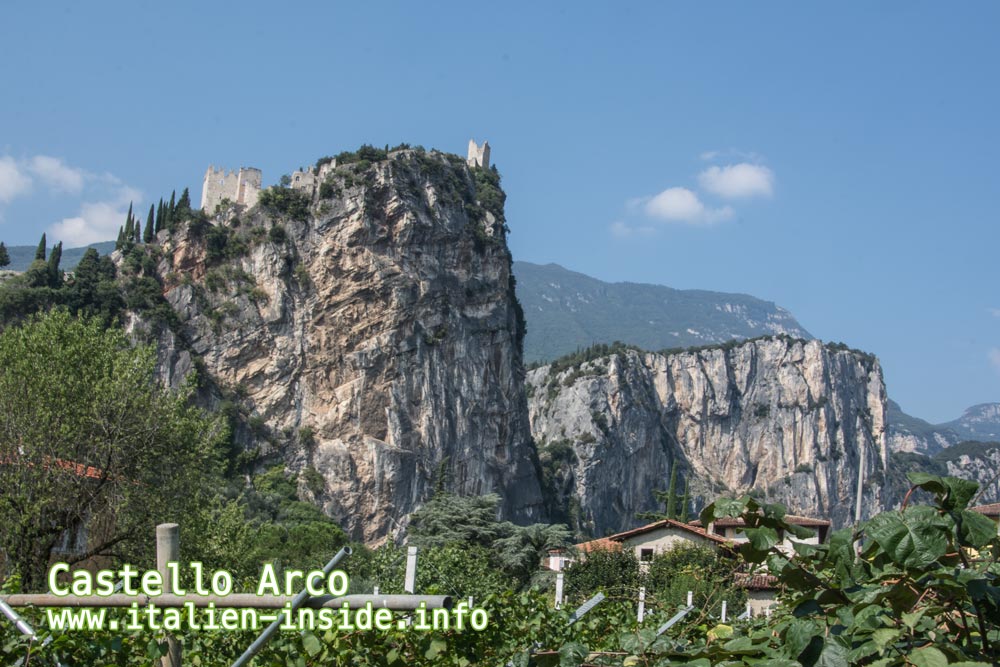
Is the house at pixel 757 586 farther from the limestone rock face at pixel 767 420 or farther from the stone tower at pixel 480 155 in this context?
the limestone rock face at pixel 767 420

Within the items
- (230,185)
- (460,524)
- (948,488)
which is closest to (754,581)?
(948,488)

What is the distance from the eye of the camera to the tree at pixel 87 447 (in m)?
19.8

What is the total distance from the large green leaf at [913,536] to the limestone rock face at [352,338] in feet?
228

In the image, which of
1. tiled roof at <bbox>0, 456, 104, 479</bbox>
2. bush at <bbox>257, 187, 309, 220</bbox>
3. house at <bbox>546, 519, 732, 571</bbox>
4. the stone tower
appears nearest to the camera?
tiled roof at <bbox>0, 456, 104, 479</bbox>

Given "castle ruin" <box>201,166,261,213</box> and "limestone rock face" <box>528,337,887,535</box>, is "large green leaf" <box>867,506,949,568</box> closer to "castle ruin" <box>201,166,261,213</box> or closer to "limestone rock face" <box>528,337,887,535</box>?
"castle ruin" <box>201,166,261,213</box>

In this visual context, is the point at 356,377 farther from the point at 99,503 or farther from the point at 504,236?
the point at 99,503

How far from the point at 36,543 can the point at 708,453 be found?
12859 centimetres

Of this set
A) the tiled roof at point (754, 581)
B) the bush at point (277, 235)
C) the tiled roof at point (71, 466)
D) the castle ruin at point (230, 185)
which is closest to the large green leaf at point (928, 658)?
the tiled roof at point (754, 581)

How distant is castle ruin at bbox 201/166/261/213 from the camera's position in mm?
85312

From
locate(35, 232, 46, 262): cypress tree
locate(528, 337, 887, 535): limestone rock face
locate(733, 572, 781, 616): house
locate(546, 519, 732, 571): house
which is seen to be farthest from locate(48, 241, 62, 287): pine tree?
locate(528, 337, 887, 535): limestone rock face

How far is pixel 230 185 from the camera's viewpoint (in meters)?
85.8

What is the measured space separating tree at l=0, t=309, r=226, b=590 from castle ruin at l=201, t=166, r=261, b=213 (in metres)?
64.4

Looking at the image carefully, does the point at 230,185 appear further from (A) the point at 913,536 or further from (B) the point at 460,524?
(A) the point at 913,536

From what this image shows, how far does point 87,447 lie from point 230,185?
223 feet
